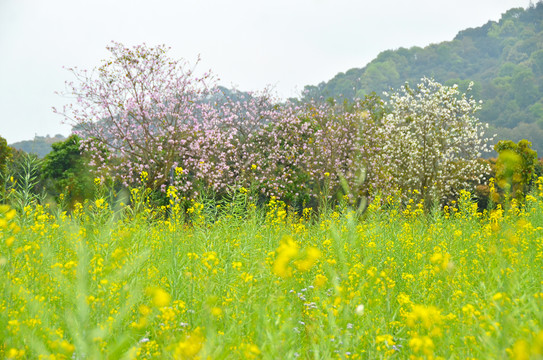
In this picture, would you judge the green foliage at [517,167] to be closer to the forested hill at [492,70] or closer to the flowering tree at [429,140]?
the flowering tree at [429,140]

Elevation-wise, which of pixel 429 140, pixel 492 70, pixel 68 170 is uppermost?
pixel 492 70

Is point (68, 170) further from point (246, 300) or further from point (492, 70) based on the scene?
point (492, 70)

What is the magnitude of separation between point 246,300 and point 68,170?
18.6 meters

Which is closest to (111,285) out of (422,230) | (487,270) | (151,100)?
(487,270)

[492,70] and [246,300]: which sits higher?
[492,70]

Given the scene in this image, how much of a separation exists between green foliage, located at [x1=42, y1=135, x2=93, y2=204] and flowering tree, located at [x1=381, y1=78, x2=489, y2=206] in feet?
44.3

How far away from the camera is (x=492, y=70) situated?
7331 cm

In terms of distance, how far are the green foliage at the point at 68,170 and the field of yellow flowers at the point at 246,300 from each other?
1401 cm

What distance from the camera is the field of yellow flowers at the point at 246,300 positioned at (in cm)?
249

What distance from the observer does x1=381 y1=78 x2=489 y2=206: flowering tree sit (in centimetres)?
1479

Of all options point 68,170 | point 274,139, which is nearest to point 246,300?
point 274,139

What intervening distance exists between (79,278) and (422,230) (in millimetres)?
5765

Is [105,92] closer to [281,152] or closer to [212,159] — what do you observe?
[212,159]

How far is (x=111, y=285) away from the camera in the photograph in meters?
3.20
